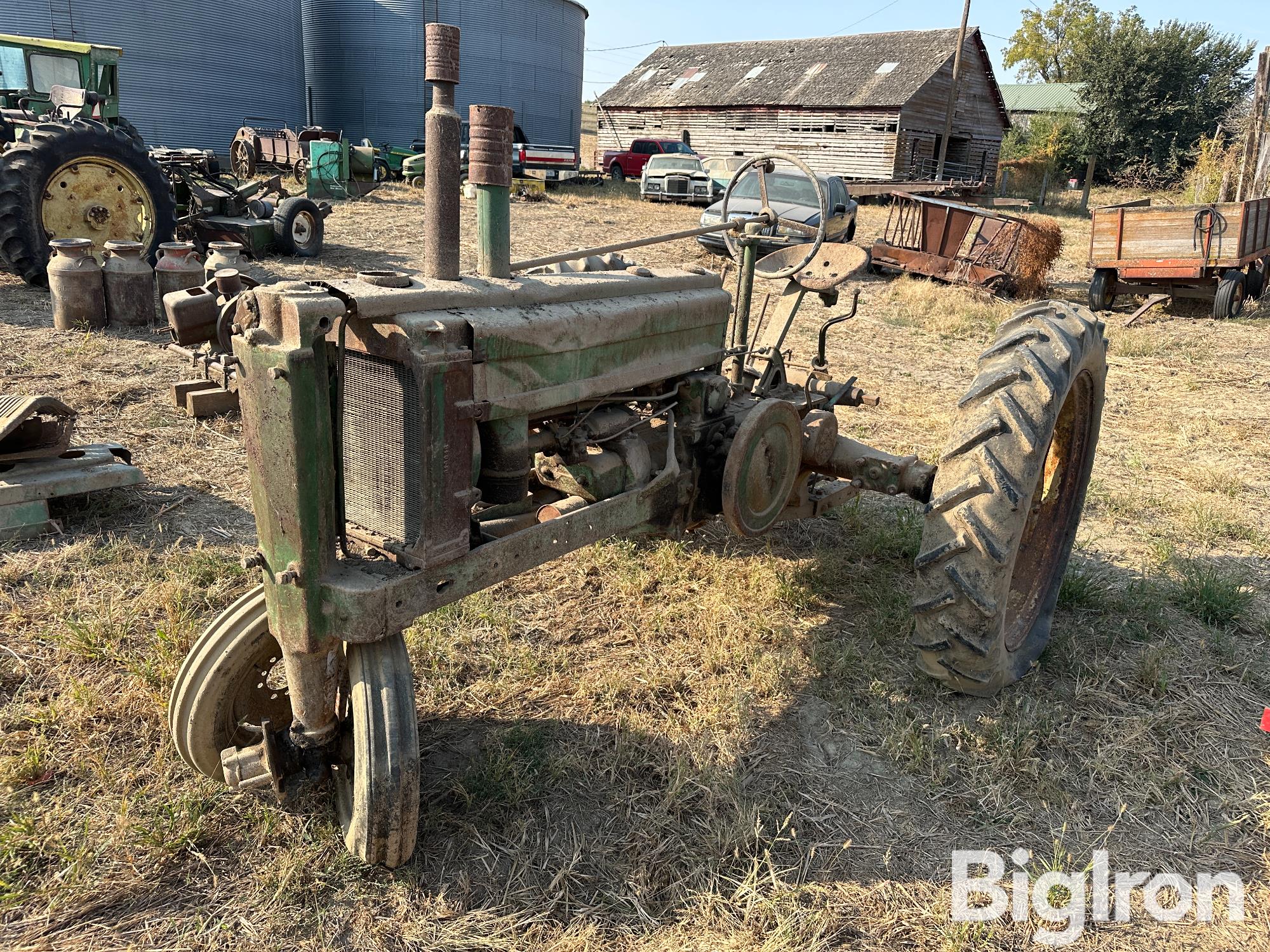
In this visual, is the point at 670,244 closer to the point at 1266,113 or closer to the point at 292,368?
the point at 1266,113

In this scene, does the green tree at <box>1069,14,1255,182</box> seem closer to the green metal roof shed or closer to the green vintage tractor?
the green metal roof shed

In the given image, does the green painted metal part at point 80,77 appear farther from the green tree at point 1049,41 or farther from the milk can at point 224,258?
the green tree at point 1049,41

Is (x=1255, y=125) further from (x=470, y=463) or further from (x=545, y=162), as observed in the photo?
(x=470, y=463)

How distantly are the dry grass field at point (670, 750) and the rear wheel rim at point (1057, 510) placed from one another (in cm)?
22

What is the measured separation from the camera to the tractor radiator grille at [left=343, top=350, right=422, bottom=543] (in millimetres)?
2145

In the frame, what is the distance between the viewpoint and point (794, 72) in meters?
30.0

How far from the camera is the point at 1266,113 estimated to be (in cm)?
1587

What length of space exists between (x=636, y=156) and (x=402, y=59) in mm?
8287

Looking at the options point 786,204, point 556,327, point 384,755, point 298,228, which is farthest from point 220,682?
point 786,204

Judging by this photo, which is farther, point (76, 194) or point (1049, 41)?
point (1049, 41)

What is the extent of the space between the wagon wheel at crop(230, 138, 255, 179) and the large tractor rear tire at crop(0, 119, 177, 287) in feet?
29.8

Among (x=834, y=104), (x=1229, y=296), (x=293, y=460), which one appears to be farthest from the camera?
(x=834, y=104)

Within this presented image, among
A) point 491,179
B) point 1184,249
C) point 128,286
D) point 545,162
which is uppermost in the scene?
point 545,162
